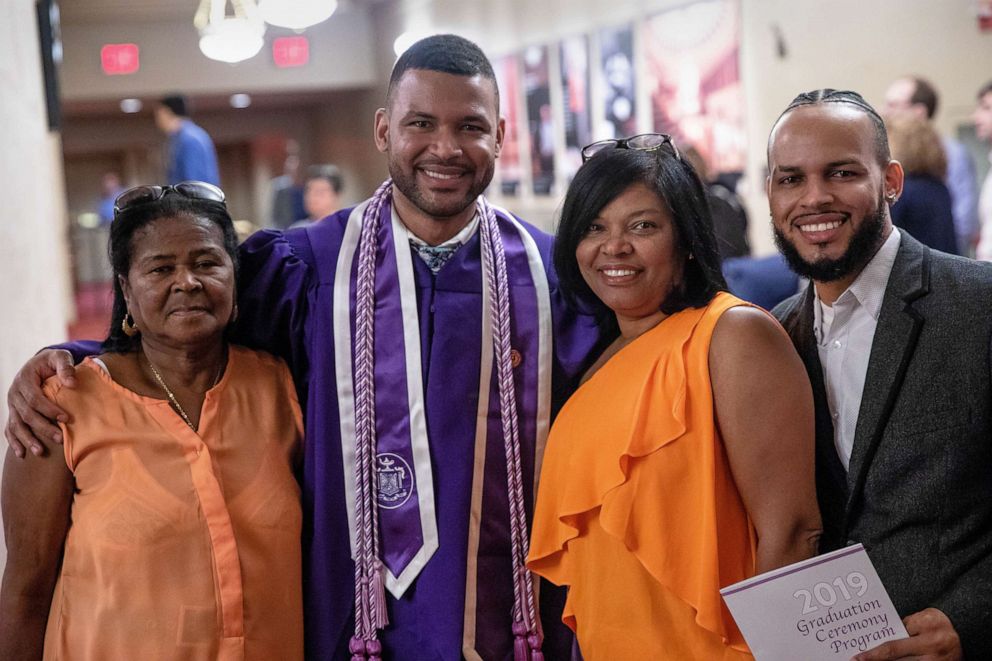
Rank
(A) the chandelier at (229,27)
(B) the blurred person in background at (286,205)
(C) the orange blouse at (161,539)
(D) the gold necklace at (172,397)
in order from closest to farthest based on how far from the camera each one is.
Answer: (C) the orange blouse at (161,539) < (D) the gold necklace at (172,397) < (A) the chandelier at (229,27) < (B) the blurred person in background at (286,205)

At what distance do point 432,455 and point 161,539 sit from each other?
0.55m

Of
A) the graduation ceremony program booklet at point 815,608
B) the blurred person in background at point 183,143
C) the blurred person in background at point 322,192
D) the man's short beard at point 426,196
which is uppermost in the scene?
the blurred person in background at point 183,143

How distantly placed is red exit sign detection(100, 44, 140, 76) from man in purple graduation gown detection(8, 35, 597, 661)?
38.2 ft

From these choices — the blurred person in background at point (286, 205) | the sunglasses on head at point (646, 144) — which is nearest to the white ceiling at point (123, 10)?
the blurred person in background at point (286, 205)

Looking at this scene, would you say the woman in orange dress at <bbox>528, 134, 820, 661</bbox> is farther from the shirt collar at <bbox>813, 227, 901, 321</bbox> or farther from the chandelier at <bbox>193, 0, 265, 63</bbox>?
the chandelier at <bbox>193, 0, 265, 63</bbox>

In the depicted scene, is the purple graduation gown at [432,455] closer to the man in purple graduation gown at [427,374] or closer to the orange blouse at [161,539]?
the man in purple graduation gown at [427,374]

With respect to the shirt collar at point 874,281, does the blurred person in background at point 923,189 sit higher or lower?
higher

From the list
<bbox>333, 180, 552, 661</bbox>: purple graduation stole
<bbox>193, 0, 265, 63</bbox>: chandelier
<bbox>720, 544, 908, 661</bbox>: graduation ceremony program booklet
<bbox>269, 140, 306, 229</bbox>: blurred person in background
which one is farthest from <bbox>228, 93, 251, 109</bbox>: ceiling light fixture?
<bbox>720, 544, 908, 661</bbox>: graduation ceremony program booklet

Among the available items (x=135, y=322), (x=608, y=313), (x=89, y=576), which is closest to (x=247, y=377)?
(x=135, y=322)

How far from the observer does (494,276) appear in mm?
2197

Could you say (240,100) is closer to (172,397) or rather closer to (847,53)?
(847,53)

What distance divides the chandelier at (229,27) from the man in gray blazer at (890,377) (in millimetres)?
3107

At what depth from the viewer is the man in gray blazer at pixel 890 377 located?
1.71m

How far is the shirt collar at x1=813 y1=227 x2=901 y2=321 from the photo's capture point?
186cm
